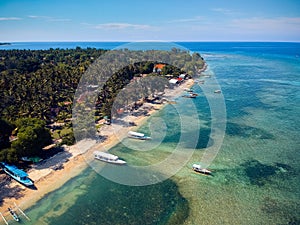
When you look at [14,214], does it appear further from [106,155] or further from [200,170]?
[200,170]

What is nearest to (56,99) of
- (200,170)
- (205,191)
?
(200,170)

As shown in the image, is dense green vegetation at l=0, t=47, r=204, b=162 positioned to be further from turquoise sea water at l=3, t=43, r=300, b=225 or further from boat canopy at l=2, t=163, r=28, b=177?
turquoise sea water at l=3, t=43, r=300, b=225

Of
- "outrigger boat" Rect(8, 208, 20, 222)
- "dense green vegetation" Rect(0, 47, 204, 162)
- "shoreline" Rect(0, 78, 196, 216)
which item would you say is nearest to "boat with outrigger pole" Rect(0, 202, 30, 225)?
"outrigger boat" Rect(8, 208, 20, 222)

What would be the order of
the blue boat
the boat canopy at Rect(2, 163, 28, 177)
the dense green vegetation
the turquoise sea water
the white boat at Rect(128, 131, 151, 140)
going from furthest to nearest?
the white boat at Rect(128, 131, 151, 140)
the dense green vegetation
the boat canopy at Rect(2, 163, 28, 177)
the blue boat
the turquoise sea water

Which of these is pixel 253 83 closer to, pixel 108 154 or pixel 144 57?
pixel 144 57

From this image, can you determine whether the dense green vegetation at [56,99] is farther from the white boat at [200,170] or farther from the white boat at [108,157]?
the white boat at [200,170]

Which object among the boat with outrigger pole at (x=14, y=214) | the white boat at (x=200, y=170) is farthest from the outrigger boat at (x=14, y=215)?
the white boat at (x=200, y=170)
